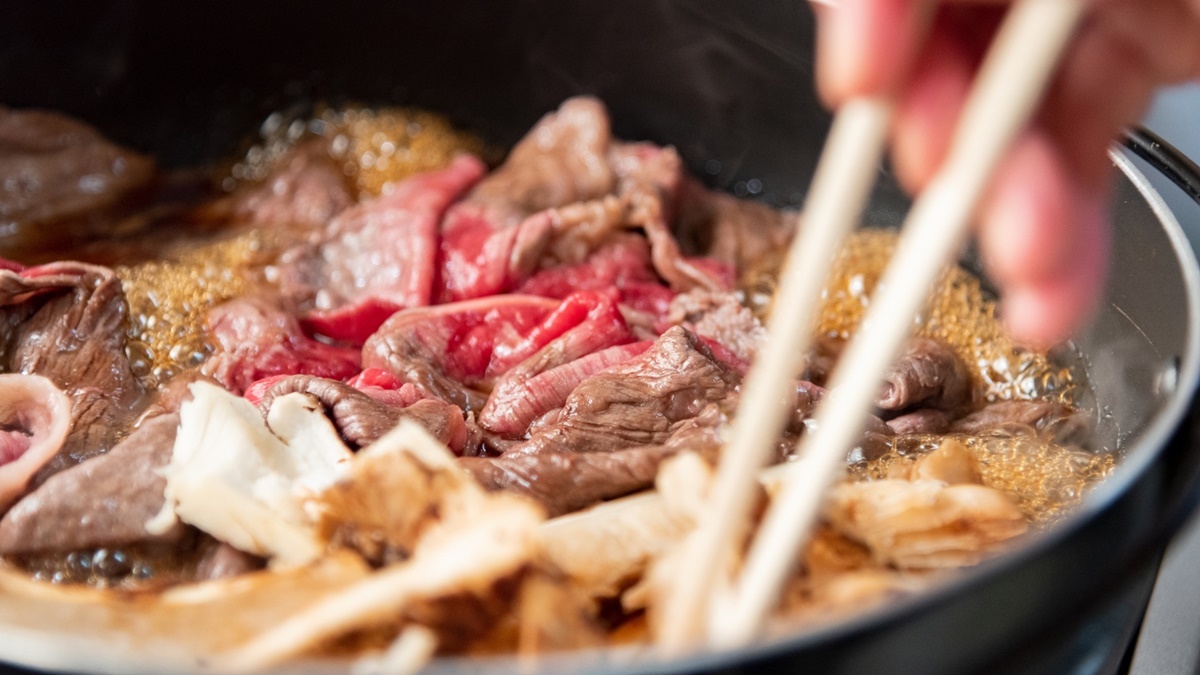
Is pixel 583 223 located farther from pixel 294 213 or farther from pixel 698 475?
pixel 698 475

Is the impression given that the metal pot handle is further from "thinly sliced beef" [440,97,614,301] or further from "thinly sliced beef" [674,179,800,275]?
"thinly sliced beef" [440,97,614,301]

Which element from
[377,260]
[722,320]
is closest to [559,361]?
[722,320]

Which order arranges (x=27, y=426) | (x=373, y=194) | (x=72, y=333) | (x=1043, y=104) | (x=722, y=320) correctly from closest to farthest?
1. (x=1043, y=104)
2. (x=27, y=426)
3. (x=72, y=333)
4. (x=722, y=320)
5. (x=373, y=194)

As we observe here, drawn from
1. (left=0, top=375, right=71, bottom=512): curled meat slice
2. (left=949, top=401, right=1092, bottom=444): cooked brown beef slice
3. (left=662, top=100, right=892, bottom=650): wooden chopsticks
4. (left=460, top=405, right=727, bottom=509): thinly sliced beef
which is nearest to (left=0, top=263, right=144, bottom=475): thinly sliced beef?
(left=0, top=375, right=71, bottom=512): curled meat slice

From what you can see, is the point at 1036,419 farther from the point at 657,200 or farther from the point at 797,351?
the point at 797,351

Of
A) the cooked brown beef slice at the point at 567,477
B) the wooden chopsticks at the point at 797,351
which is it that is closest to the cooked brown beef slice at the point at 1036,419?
the cooked brown beef slice at the point at 567,477

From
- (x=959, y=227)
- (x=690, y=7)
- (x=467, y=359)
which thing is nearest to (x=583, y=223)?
(x=467, y=359)

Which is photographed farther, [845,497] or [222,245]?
[222,245]

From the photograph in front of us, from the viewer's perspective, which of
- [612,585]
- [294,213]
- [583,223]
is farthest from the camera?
[294,213]
